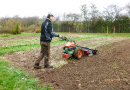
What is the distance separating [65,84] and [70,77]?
1.72 ft

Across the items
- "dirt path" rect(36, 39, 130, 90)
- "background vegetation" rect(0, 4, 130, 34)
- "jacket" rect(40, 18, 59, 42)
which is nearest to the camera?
"dirt path" rect(36, 39, 130, 90)

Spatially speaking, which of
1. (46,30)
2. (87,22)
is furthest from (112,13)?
(46,30)

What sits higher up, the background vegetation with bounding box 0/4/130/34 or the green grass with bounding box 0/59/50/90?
the background vegetation with bounding box 0/4/130/34

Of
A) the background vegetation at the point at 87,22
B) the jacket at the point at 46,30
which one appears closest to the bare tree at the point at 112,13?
the background vegetation at the point at 87,22

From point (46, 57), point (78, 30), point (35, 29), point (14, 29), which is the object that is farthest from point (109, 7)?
point (46, 57)

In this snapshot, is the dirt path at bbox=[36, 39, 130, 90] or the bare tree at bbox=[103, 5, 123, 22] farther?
the bare tree at bbox=[103, 5, 123, 22]

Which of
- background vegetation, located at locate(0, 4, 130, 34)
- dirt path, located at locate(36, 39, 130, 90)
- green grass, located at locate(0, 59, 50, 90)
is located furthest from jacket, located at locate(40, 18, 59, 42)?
background vegetation, located at locate(0, 4, 130, 34)

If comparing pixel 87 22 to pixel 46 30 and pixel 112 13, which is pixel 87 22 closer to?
pixel 112 13

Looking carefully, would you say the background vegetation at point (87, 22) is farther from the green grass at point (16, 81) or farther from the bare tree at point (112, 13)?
the green grass at point (16, 81)

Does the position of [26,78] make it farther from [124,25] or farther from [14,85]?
[124,25]

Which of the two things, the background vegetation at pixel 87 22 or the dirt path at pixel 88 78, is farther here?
the background vegetation at pixel 87 22

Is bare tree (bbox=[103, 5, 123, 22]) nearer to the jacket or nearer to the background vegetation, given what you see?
the background vegetation

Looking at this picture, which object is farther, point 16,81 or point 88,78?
point 88,78

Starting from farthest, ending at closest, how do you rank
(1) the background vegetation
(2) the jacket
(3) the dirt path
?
(1) the background vegetation → (2) the jacket → (3) the dirt path
